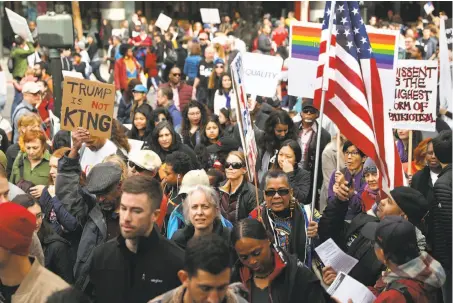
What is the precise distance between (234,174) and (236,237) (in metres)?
2.81

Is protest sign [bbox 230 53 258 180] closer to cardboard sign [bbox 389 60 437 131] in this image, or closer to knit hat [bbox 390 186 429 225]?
knit hat [bbox 390 186 429 225]

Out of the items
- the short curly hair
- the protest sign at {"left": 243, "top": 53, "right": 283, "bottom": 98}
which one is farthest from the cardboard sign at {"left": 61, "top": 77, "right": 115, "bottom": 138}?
the protest sign at {"left": 243, "top": 53, "right": 283, "bottom": 98}

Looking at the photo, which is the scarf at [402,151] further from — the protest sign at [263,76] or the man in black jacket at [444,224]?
the man in black jacket at [444,224]

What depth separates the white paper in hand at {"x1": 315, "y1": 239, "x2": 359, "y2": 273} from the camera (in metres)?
5.63

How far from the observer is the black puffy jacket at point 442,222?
243 inches

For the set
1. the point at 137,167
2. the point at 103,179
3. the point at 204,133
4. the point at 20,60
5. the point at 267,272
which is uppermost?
the point at 103,179

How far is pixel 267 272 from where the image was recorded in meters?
4.92

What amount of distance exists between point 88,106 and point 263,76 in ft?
15.9

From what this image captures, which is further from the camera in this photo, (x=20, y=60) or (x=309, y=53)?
(x=20, y=60)

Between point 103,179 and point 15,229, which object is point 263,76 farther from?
point 15,229

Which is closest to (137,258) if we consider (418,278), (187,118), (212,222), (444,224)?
(212,222)

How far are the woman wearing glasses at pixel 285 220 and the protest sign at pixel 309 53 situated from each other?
7.47ft

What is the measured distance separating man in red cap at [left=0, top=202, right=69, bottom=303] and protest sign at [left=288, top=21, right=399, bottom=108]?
14.9 feet

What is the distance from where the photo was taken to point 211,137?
1072cm
